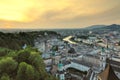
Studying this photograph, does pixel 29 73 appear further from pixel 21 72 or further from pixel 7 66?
pixel 7 66

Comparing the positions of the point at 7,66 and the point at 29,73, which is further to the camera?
the point at 7,66

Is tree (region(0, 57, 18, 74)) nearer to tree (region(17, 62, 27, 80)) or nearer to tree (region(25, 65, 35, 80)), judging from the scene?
tree (region(17, 62, 27, 80))

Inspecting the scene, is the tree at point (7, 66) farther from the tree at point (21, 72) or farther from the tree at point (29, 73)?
the tree at point (29, 73)

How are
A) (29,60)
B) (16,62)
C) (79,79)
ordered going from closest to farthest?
1. (16,62)
2. (29,60)
3. (79,79)

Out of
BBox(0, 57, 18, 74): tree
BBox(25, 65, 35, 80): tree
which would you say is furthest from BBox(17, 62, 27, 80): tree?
BBox(0, 57, 18, 74): tree


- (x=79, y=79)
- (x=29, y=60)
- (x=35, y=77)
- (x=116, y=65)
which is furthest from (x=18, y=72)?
(x=116, y=65)

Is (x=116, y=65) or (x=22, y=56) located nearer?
(x=22, y=56)

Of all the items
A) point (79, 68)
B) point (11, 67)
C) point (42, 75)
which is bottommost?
point (79, 68)

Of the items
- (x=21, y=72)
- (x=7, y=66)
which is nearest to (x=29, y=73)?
(x=21, y=72)

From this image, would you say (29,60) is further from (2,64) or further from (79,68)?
(79,68)

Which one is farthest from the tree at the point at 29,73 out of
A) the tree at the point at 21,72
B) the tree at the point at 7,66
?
the tree at the point at 7,66

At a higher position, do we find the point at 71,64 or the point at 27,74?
the point at 27,74
